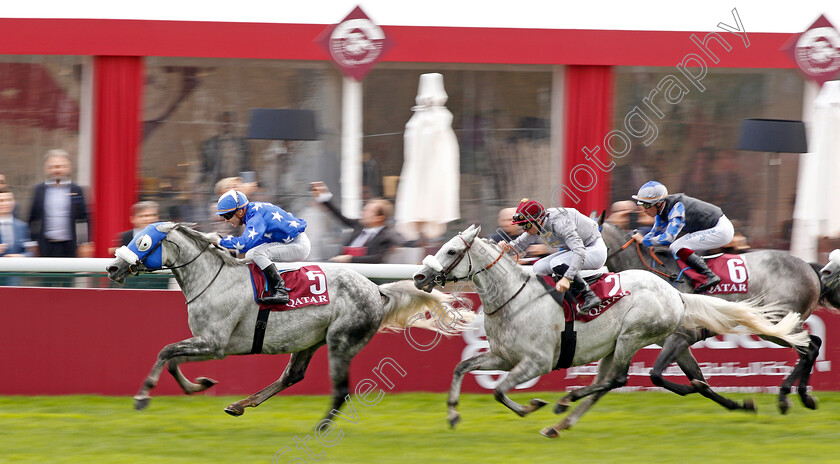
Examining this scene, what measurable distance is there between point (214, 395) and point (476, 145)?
3.46 meters

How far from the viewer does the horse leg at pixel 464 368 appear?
7082 millimetres

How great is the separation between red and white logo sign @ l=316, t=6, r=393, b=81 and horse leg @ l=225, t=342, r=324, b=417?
306 cm

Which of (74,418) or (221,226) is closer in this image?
(74,418)

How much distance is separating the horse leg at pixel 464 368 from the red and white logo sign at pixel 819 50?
4.65 meters

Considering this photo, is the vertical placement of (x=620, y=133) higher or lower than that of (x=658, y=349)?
higher

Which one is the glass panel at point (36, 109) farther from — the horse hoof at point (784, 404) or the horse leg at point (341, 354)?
the horse hoof at point (784, 404)

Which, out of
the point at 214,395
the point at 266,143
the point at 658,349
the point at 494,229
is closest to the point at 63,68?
the point at 266,143

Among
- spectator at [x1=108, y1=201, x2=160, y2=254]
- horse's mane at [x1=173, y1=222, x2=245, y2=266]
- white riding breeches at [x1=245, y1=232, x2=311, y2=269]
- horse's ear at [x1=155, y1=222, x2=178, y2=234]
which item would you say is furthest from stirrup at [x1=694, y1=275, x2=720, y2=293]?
spectator at [x1=108, y1=201, x2=160, y2=254]

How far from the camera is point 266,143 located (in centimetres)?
974

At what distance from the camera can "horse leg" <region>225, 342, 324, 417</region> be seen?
24.9 ft

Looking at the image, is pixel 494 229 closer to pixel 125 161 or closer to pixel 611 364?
pixel 611 364

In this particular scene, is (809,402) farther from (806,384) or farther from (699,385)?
(699,385)

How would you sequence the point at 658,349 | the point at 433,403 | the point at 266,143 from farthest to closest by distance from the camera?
the point at 266,143 → the point at 658,349 → the point at 433,403

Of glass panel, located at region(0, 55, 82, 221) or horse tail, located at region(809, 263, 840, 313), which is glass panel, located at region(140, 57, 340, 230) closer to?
glass panel, located at region(0, 55, 82, 221)
